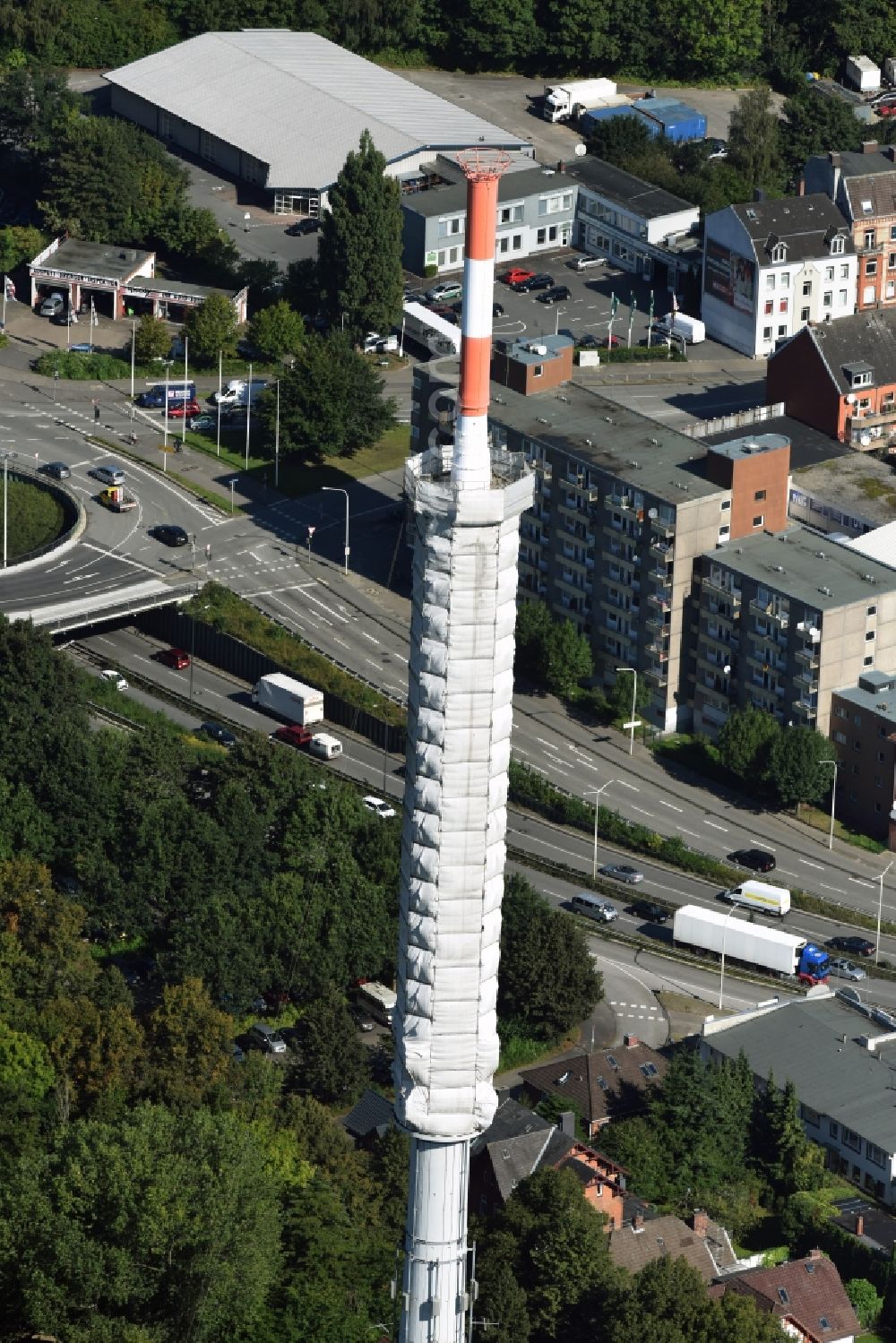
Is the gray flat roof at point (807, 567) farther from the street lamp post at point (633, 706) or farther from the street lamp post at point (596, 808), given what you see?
the street lamp post at point (596, 808)

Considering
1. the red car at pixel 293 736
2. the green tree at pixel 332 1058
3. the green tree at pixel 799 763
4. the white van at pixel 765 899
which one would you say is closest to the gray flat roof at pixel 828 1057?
the white van at pixel 765 899

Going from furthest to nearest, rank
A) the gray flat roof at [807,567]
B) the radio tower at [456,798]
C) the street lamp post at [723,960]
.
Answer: the gray flat roof at [807,567] → the street lamp post at [723,960] → the radio tower at [456,798]

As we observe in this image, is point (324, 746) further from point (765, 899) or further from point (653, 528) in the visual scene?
point (765, 899)

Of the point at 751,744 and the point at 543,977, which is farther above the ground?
the point at 543,977

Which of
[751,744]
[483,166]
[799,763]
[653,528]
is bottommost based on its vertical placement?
[799,763]

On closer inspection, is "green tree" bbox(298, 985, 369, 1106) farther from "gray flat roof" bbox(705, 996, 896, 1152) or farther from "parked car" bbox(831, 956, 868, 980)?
"parked car" bbox(831, 956, 868, 980)

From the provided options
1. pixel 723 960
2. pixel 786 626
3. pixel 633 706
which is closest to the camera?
pixel 723 960

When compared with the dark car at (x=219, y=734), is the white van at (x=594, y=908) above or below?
below

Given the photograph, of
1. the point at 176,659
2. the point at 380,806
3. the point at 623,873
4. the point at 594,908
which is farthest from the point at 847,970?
the point at 176,659
